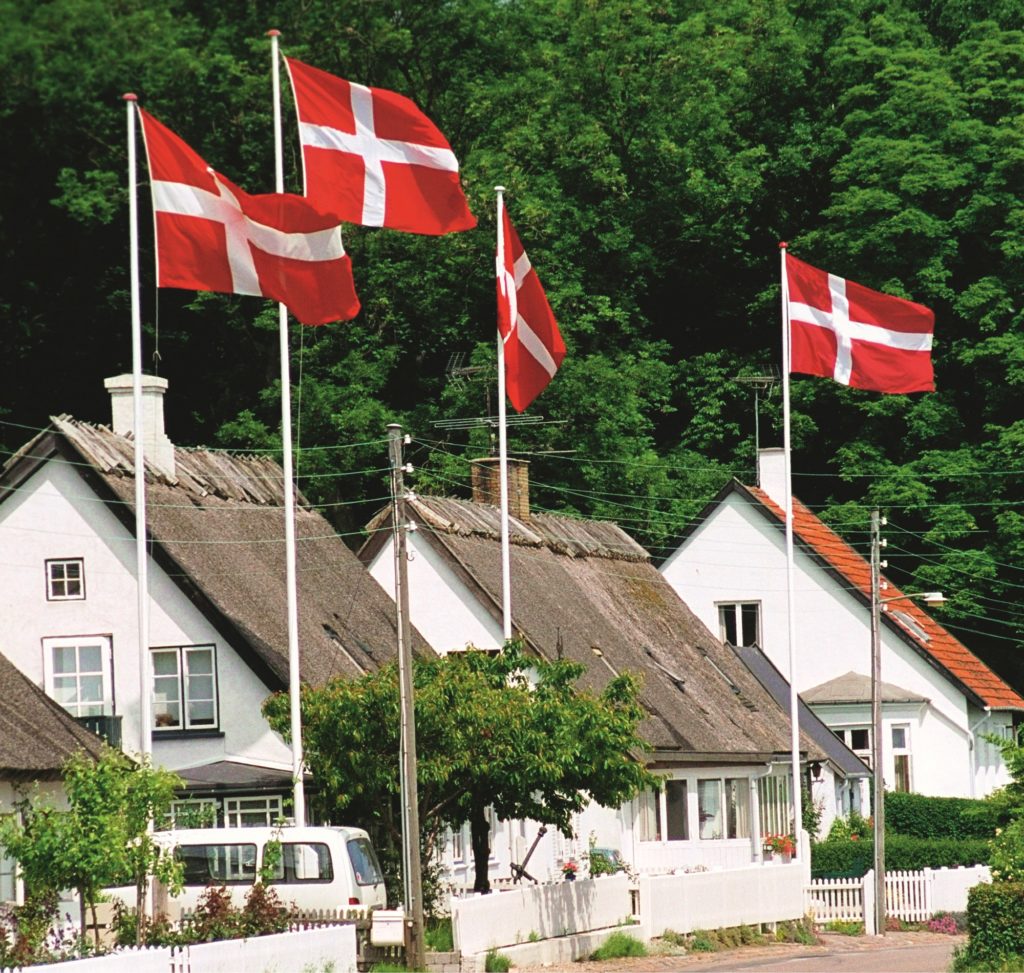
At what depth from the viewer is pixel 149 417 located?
131 ft

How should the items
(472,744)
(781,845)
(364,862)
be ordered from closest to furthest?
(364,862)
(472,744)
(781,845)

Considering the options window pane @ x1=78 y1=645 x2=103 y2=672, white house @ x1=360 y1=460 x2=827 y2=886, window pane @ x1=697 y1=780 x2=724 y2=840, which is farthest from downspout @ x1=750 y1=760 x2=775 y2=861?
window pane @ x1=78 y1=645 x2=103 y2=672

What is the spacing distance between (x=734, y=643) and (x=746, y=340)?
48.9 feet

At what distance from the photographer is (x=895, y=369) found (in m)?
39.4

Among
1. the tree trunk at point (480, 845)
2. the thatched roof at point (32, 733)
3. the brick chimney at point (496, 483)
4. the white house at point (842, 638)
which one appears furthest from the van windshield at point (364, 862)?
the white house at point (842, 638)

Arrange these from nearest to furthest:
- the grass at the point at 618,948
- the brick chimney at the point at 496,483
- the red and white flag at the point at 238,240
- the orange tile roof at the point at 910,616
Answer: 1. the red and white flag at the point at 238,240
2. the grass at the point at 618,948
3. the brick chimney at the point at 496,483
4. the orange tile roof at the point at 910,616

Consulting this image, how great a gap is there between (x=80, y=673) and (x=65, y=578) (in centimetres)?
170

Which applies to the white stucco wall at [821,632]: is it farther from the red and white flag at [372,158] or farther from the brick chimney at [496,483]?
the red and white flag at [372,158]

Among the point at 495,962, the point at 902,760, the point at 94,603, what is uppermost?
the point at 94,603

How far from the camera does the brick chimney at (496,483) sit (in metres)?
50.9

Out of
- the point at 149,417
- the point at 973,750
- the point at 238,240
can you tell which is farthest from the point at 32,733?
the point at 973,750

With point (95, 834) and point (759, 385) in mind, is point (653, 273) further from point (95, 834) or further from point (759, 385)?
point (95, 834)

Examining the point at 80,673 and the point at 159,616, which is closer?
the point at 159,616

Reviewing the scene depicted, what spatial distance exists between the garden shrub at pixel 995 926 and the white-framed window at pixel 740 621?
29.9 m
